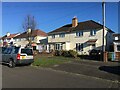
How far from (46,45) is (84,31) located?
1313cm

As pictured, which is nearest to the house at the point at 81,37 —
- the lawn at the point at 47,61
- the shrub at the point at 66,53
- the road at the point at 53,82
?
the shrub at the point at 66,53

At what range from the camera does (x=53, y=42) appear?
47531mm

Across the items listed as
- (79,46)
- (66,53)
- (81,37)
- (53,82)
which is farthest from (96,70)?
(79,46)

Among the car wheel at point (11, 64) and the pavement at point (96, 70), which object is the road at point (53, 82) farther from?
the car wheel at point (11, 64)

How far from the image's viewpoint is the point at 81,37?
135 feet

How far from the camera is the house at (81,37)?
38.3 meters

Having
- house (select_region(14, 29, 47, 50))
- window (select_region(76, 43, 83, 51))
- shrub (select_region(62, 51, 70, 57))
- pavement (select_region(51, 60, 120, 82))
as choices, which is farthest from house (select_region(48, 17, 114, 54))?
pavement (select_region(51, 60, 120, 82))

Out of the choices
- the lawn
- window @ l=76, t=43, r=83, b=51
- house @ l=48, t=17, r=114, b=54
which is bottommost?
the lawn

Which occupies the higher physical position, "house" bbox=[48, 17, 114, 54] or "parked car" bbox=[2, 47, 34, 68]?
"house" bbox=[48, 17, 114, 54]

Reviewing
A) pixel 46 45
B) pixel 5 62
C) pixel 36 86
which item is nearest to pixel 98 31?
pixel 46 45

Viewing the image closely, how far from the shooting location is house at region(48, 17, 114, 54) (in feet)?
126

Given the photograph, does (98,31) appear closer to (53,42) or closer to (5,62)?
(53,42)

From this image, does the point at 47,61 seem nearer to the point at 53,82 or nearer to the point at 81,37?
the point at 53,82

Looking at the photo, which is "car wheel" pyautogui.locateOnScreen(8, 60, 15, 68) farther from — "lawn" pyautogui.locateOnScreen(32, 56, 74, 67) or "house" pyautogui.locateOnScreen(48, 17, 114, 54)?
"house" pyautogui.locateOnScreen(48, 17, 114, 54)
